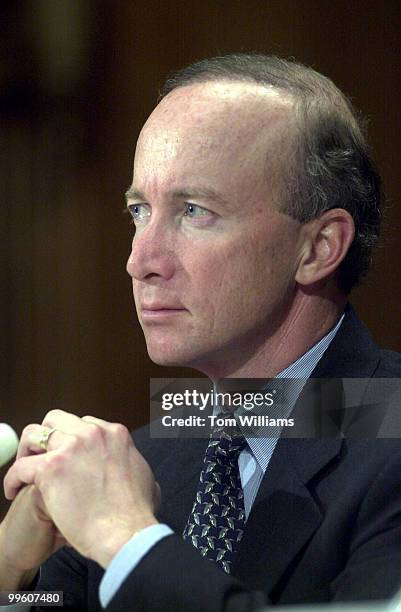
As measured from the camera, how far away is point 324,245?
1125 mm

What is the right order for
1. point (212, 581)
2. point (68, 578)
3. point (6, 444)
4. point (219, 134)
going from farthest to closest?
1. point (68, 578)
2. point (219, 134)
3. point (6, 444)
4. point (212, 581)

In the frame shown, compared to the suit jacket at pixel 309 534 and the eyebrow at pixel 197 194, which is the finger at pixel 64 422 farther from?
the eyebrow at pixel 197 194

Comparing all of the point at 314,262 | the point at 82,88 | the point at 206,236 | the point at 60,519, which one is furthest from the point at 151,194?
the point at 82,88

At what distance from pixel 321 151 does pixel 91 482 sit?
0.44 m

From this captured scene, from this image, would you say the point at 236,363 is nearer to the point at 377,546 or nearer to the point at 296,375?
the point at 296,375

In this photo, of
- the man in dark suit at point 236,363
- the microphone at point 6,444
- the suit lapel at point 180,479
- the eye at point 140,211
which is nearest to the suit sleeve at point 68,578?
the man in dark suit at point 236,363

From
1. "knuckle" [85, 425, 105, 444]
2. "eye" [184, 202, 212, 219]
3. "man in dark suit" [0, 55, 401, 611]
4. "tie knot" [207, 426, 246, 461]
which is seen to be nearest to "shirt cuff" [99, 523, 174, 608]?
"man in dark suit" [0, 55, 401, 611]

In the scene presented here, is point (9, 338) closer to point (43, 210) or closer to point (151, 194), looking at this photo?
point (43, 210)

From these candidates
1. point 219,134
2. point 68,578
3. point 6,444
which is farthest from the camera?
point 68,578

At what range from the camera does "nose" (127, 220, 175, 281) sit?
3.42 feet

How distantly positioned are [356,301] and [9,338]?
49 cm

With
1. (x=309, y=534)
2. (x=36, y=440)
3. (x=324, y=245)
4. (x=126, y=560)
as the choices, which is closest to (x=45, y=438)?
(x=36, y=440)

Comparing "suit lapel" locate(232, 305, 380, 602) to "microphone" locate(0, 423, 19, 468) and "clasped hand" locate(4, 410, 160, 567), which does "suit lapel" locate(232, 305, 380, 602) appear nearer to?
"clasped hand" locate(4, 410, 160, 567)

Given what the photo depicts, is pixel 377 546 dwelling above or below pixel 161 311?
below
